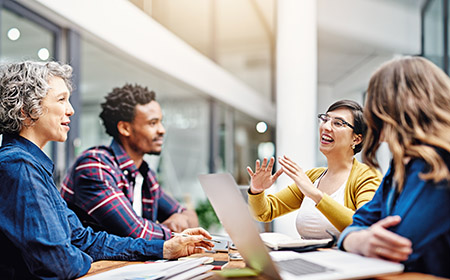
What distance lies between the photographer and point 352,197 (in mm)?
1433

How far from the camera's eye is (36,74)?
1.42 m

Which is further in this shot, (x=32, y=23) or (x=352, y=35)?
(x=352, y=35)

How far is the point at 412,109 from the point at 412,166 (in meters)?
0.13

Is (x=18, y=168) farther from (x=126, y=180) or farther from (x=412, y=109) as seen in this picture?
(x=412, y=109)

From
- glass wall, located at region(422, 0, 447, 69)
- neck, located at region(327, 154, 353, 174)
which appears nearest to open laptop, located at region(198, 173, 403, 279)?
neck, located at region(327, 154, 353, 174)

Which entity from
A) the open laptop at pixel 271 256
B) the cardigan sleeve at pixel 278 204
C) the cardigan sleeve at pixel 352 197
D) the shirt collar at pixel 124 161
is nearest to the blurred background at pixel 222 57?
the cardigan sleeve at pixel 352 197

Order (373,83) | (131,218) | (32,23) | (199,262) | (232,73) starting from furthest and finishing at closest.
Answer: (232,73) → (32,23) → (131,218) → (199,262) → (373,83)

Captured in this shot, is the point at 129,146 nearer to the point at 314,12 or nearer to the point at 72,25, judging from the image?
the point at 314,12

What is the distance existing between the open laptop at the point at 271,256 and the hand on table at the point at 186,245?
0.37 meters

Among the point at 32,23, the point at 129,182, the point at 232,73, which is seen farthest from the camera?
the point at 232,73

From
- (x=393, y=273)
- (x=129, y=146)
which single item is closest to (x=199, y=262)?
(x=393, y=273)

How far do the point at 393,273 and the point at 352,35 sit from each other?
220 inches

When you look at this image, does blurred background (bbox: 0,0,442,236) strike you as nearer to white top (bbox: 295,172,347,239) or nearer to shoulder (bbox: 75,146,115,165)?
white top (bbox: 295,172,347,239)

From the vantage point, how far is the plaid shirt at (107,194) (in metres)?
1.89
